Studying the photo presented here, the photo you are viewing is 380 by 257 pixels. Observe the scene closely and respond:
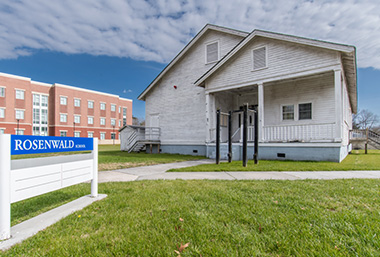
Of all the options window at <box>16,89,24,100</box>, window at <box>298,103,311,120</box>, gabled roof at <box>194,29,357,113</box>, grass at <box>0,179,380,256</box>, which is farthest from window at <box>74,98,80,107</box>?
grass at <box>0,179,380,256</box>

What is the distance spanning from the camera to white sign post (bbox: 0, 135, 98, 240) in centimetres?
228

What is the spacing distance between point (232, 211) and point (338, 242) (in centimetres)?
124

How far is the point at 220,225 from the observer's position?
8.18 feet

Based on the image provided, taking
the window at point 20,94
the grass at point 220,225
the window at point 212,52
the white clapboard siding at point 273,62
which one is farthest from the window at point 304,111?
the window at point 20,94

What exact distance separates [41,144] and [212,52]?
13.9 metres

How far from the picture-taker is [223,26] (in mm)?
13977

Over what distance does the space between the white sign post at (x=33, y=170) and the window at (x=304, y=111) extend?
11810 millimetres

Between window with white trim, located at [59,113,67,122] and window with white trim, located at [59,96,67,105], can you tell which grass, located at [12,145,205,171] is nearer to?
window with white trim, located at [59,113,67,122]

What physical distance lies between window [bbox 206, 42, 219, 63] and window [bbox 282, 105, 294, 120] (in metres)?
5.87

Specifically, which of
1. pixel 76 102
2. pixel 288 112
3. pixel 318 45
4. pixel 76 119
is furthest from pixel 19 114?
pixel 318 45

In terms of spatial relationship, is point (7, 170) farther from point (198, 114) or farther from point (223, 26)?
point (223, 26)

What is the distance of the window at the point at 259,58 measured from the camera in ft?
35.8

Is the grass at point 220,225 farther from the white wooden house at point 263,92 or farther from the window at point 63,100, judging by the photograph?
the window at point 63,100

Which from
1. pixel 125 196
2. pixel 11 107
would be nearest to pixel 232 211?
pixel 125 196
